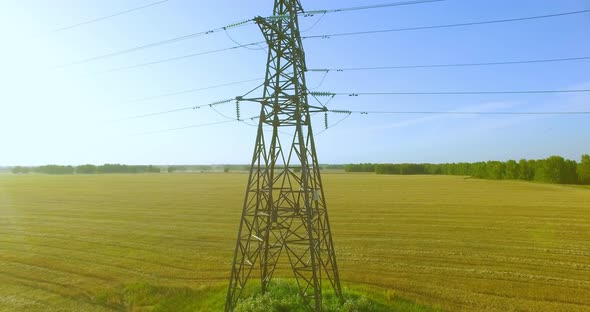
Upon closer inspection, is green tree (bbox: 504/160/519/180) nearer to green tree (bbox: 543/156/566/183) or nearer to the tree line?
the tree line

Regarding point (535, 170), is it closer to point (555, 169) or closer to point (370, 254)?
point (555, 169)

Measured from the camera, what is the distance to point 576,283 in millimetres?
20562

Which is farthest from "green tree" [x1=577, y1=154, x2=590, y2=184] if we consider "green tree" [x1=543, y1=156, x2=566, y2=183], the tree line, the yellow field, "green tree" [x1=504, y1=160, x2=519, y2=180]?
the yellow field

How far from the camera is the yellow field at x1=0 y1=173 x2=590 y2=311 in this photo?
775 inches

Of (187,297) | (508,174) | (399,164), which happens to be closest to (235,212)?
(187,297)

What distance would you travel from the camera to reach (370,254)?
2747 centimetres

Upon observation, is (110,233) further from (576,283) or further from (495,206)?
(495,206)

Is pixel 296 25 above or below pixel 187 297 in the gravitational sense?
above

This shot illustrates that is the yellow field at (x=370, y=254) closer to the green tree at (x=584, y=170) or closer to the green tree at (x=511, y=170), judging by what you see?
the green tree at (x=584, y=170)

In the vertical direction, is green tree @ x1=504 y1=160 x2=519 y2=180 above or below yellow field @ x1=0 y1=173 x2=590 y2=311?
above

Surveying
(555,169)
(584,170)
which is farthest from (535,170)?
(584,170)

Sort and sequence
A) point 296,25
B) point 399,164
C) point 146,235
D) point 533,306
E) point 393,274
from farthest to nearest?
point 399,164, point 146,235, point 393,274, point 533,306, point 296,25

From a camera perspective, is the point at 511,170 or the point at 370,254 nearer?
the point at 370,254

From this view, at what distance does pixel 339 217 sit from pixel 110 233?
25521 mm
